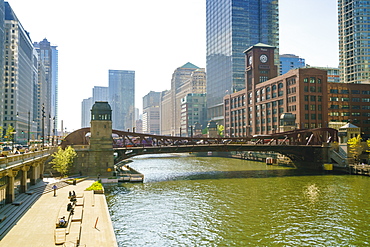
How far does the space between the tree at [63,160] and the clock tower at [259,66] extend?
324 ft

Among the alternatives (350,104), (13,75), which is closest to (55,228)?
(350,104)

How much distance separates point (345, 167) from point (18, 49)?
16848 cm

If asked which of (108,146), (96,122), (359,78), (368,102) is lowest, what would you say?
(108,146)

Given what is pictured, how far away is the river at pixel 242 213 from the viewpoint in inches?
1209

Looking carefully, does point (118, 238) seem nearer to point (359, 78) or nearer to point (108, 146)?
point (108, 146)

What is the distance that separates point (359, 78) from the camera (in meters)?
191

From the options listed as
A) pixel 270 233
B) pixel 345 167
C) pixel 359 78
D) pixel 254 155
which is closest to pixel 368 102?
pixel 254 155

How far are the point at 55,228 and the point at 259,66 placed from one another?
429ft

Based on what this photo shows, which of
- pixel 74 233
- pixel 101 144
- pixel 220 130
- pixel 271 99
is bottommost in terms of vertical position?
pixel 74 233

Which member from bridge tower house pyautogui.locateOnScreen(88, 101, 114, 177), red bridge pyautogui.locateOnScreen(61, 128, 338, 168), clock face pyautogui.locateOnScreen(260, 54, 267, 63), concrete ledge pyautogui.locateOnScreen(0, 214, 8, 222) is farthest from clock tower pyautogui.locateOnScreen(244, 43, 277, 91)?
concrete ledge pyautogui.locateOnScreen(0, 214, 8, 222)

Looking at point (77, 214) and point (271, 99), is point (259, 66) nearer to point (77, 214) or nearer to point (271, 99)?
point (271, 99)

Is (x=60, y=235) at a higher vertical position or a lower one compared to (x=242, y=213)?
higher

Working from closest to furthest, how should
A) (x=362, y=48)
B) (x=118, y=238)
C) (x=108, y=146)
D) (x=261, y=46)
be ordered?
(x=118, y=238) < (x=108, y=146) < (x=261, y=46) < (x=362, y=48)

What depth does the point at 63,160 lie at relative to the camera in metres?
62.6
